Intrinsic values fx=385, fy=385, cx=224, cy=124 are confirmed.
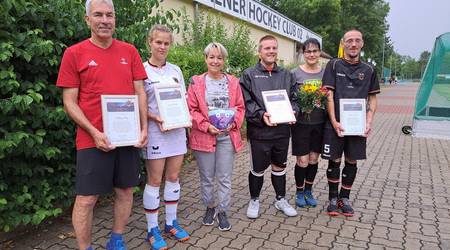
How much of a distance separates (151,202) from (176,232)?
46 cm

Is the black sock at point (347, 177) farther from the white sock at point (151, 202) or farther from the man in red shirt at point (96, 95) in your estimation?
the man in red shirt at point (96, 95)

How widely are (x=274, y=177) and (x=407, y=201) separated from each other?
1.96 meters

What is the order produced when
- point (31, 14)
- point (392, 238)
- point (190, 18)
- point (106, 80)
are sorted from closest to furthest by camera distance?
point (106, 80), point (31, 14), point (392, 238), point (190, 18)

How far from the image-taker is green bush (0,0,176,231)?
3080 mm

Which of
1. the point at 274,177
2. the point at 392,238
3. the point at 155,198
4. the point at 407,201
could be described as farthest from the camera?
the point at 407,201

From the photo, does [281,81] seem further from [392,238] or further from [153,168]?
[392,238]

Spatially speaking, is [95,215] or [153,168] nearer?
[153,168]

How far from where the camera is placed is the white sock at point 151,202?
358 cm

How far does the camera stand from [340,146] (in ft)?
14.2

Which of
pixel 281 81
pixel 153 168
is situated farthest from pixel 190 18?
pixel 153 168

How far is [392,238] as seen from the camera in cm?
391

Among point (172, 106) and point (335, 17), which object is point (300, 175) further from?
point (335, 17)

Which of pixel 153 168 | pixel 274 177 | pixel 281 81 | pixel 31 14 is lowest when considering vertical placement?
pixel 274 177

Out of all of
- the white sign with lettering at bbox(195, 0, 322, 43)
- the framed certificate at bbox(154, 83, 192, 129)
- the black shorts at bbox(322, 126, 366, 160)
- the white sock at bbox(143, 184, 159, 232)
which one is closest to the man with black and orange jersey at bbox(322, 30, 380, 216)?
the black shorts at bbox(322, 126, 366, 160)
